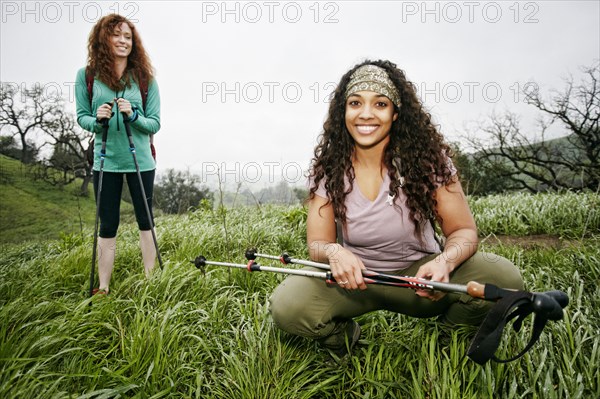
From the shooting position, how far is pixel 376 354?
6.66 feet

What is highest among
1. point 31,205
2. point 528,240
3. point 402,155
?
point 402,155

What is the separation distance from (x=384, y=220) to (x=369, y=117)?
0.67 metres

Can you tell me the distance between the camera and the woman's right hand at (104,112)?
260 centimetres

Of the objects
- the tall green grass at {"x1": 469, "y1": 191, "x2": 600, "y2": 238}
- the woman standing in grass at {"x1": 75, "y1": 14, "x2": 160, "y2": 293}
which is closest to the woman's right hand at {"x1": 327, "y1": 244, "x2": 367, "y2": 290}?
the woman standing in grass at {"x1": 75, "y1": 14, "x2": 160, "y2": 293}

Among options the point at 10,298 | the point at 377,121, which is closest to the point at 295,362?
the point at 377,121

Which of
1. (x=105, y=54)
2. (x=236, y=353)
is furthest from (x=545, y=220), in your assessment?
(x=105, y=54)

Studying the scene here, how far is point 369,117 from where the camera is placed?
6.53 ft

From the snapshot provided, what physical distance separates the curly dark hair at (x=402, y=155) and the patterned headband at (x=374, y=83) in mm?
89

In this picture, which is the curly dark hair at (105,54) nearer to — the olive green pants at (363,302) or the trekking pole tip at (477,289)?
the olive green pants at (363,302)

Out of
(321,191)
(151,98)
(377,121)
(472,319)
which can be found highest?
(151,98)

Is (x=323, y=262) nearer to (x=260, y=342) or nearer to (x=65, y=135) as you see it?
(x=260, y=342)

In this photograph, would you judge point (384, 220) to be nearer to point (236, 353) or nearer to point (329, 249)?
point (329, 249)

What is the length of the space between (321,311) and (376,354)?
514 mm

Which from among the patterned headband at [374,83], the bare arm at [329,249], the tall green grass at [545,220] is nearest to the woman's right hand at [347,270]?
the bare arm at [329,249]
